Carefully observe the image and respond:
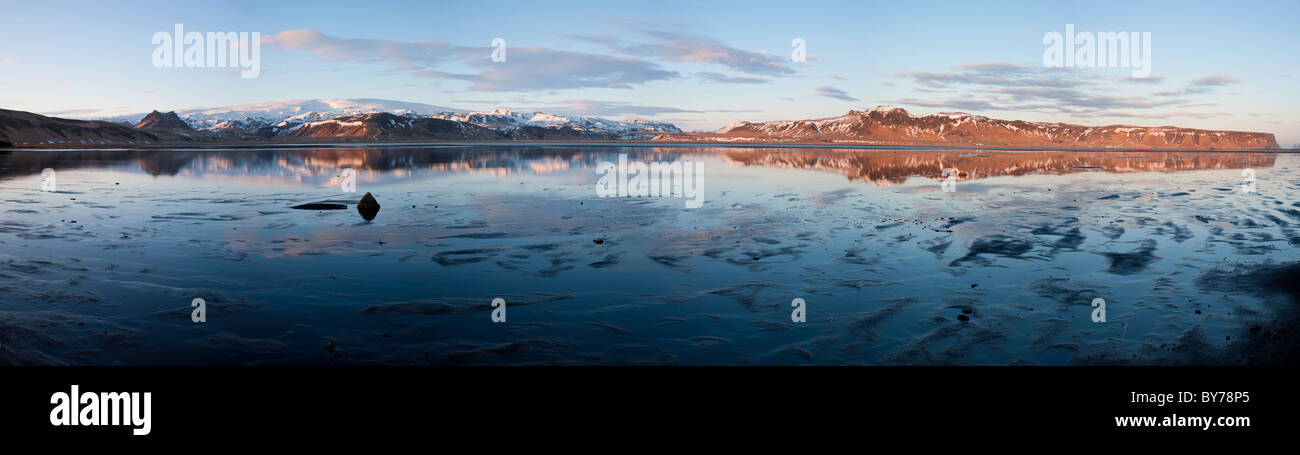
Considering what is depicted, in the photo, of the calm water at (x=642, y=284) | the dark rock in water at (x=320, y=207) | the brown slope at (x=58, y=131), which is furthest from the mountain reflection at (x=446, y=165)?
the brown slope at (x=58, y=131)

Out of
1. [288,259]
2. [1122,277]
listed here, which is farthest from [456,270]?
[1122,277]

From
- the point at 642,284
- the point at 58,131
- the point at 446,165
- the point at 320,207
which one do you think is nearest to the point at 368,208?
the point at 320,207

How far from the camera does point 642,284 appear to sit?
487 inches

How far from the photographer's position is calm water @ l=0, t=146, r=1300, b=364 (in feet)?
28.7

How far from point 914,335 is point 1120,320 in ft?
11.1

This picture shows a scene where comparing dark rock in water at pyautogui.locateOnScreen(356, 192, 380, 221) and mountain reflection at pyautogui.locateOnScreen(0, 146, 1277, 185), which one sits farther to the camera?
mountain reflection at pyautogui.locateOnScreen(0, 146, 1277, 185)

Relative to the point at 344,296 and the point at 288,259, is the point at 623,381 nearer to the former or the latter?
the point at 344,296

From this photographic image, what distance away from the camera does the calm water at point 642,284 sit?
876 cm

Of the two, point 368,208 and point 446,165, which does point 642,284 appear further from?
point 446,165

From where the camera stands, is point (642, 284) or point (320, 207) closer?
point (642, 284)

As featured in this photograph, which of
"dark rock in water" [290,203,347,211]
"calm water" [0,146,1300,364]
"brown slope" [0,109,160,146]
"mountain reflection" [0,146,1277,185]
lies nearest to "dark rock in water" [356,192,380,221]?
"calm water" [0,146,1300,364]

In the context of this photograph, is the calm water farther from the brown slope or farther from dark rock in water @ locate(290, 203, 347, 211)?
the brown slope

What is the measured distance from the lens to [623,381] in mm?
5062

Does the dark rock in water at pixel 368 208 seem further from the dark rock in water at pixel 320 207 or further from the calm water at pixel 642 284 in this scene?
the dark rock in water at pixel 320 207
